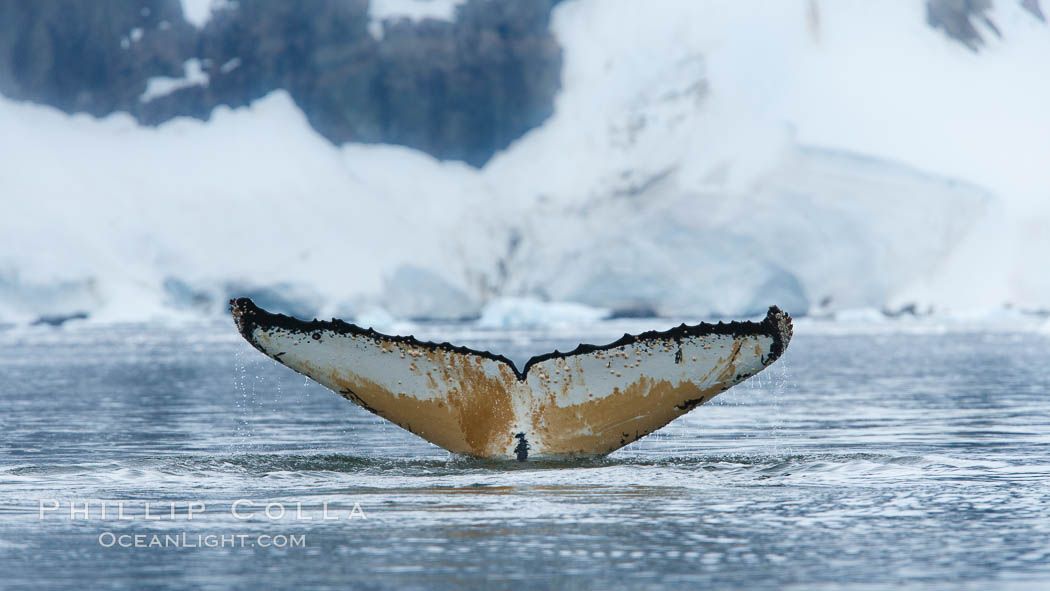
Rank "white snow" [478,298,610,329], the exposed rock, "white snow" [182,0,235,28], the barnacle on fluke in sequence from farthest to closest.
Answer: "white snow" [182,0,235,28]
the exposed rock
"white snow" [478,298,610,329]
the barnacle on fluke

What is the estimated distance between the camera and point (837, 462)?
739 cm

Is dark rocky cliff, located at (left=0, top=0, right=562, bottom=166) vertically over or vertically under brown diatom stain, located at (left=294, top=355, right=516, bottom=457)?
over

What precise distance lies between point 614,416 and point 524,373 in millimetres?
510

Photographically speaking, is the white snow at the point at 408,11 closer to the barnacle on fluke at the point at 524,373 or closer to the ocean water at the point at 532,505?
the ocean water at the point at 532,505

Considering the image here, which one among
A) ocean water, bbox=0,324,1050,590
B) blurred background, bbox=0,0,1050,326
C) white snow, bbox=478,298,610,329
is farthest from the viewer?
blurred background, bbox=0,0,1050,326

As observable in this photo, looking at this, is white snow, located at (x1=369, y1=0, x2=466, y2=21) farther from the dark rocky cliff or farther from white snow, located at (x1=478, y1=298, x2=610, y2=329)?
white snow, located at (x1=478, y1=298, x2=610, y2=329)

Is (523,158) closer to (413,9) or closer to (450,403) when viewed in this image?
(413,9)

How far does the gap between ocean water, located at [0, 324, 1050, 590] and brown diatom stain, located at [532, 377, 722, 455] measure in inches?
6.7

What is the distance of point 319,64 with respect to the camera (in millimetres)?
52656

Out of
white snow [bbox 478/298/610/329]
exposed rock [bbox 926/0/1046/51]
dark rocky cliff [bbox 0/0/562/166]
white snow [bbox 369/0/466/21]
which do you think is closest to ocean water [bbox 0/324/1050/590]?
white snow [bbox 478/298/610/329]

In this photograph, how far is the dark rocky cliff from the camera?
167 feet

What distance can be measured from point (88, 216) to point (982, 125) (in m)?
31.7

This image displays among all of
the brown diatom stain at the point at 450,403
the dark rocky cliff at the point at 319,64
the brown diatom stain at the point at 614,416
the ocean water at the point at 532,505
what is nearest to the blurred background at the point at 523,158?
the dark rocky cliff at the point at 319,64

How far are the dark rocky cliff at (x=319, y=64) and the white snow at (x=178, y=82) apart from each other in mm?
214
